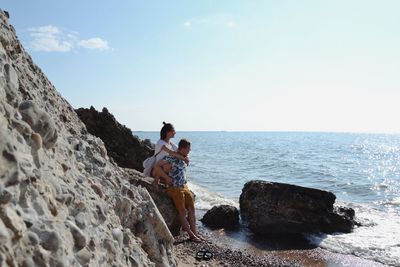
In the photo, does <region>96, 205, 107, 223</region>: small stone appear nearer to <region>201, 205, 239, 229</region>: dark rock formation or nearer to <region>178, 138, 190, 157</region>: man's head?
<region>178, 138, 190, 157</region>: man's head

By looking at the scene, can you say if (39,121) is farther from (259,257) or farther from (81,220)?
(259,257)

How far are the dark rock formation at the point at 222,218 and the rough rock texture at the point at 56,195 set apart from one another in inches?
272

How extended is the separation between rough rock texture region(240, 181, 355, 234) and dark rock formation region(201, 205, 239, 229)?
46 cm

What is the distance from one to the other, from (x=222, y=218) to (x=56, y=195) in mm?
9083

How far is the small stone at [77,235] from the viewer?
2.78 m

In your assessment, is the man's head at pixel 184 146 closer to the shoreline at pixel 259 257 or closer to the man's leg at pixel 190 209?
the man's leg at pixel 190 209

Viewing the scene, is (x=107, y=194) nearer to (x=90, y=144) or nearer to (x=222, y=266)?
(x=90, y=144)

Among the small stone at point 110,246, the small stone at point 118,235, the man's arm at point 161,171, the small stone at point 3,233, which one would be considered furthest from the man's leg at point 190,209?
the small stone at point 3,233

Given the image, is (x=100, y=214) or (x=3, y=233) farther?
(x=100, y=214)

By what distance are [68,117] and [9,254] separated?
3.00 metres

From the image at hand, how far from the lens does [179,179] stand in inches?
330

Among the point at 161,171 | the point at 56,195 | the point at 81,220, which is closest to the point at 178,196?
the point at 161,171

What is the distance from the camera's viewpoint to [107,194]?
407 centimetres

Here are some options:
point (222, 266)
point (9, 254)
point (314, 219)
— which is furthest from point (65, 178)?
point (314, 219)
